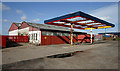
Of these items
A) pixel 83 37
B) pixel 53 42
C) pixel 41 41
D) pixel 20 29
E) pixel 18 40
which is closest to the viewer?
pixel 41 41

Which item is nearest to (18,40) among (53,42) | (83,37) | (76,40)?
(53,42)

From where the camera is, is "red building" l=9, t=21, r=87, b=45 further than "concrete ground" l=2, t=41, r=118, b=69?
Yes

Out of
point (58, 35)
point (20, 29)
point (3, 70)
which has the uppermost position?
point (20, 29)

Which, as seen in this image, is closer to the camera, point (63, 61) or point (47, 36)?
point (63, 61)

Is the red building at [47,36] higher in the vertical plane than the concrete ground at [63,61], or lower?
higher

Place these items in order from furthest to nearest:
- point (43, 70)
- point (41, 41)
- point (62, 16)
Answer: point (41, 41)
point (62, 16)
point (43, 70)

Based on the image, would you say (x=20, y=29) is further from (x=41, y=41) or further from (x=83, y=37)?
(x=83, y=37)

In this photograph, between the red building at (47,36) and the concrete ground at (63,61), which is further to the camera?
the red building at (47,36)

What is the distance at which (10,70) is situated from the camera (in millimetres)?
4531

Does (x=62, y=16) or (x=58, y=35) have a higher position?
(x=62, y=16)

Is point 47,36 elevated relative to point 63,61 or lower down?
elevated

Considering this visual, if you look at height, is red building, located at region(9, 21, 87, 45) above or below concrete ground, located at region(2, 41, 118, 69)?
above

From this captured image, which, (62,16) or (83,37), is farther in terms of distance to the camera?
(83,37)

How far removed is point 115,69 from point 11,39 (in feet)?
70.5
